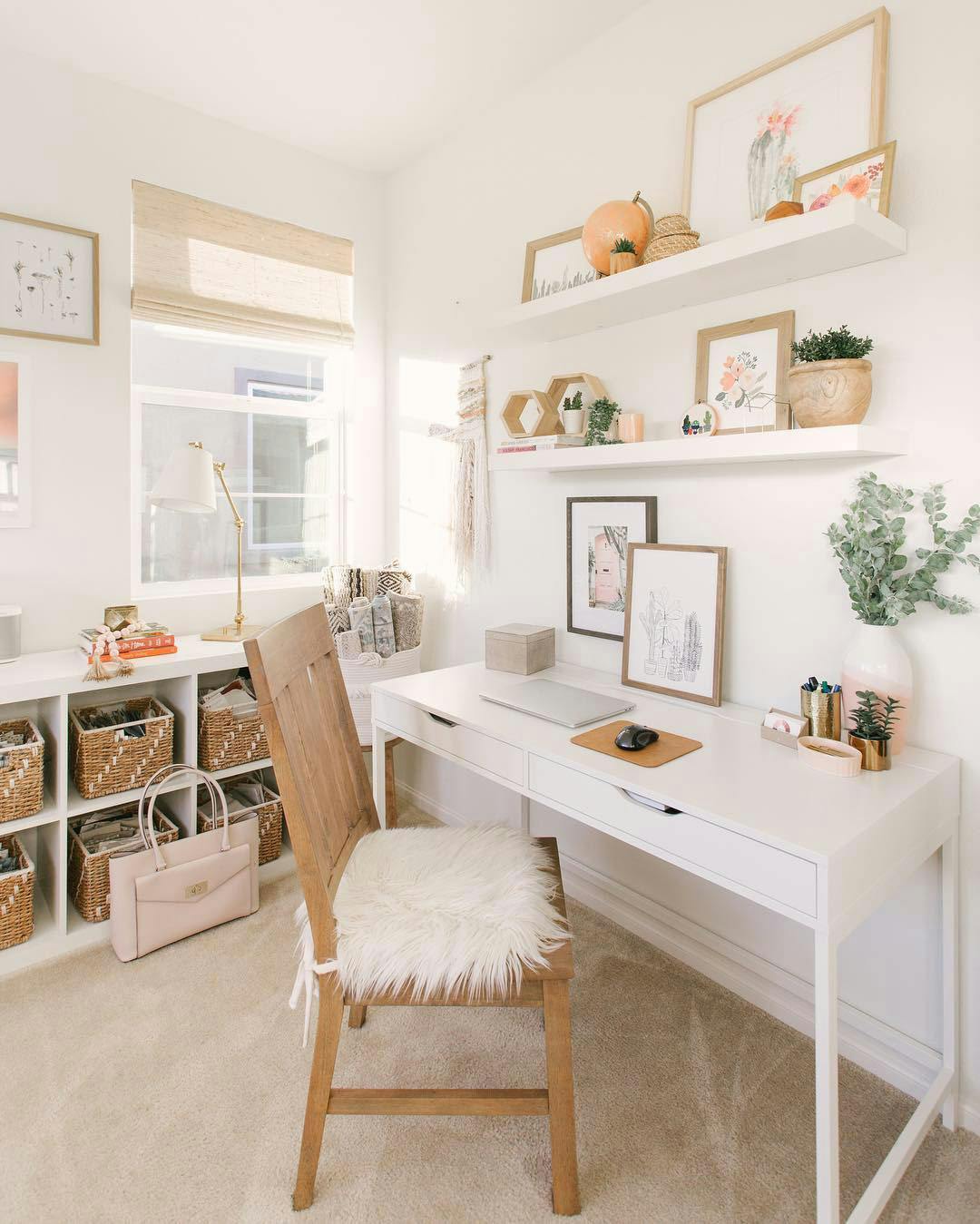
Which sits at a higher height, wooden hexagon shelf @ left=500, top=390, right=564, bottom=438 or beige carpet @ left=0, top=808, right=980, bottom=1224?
wooden hexagon shelf @ left=500, top=390, right=564, bottom=438

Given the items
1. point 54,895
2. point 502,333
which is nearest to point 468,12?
point 502,333

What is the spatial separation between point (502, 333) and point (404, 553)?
3.28 ft

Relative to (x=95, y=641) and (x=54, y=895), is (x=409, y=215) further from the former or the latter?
(x=54, y=895)

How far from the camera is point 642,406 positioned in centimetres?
205

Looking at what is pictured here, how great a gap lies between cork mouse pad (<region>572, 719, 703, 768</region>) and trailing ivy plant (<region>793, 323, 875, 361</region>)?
0.84 meters

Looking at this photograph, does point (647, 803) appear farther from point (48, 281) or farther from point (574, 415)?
point (48, 281)

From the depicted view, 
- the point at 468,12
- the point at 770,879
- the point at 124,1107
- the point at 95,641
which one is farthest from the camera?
the point at 95,641

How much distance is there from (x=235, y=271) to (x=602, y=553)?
1.75m

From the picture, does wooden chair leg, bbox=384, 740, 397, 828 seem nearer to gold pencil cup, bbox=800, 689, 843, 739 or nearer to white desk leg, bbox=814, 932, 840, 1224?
gold pencil cup, bbox=800, 689, 843, 739

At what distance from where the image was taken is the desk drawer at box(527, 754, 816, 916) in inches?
45.6

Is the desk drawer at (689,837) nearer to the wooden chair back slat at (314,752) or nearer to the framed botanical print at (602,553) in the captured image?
the wooden chair back slat at (314,752)

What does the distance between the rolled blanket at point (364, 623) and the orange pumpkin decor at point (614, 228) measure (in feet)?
4.53

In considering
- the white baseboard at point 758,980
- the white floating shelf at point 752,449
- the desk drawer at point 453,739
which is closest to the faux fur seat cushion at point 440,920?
the desk drawer at point 453,739

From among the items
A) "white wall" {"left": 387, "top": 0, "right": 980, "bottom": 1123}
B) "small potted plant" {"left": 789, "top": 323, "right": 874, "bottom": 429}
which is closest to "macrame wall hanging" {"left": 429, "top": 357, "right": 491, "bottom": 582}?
"white wall" {"left": 387, "top": 0, "right": 980, "bottom": 1123}
